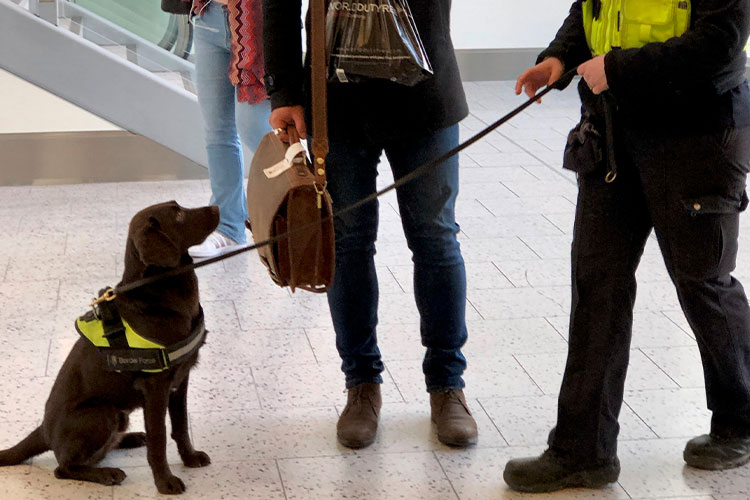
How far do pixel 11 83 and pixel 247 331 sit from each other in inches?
100

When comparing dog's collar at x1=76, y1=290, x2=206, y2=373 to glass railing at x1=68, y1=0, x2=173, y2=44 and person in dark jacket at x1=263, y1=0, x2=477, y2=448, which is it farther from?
glass railing at x1=68, y1=0, x2=173, y2=44

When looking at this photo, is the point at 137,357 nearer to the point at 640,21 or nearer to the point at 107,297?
the point at 107,297

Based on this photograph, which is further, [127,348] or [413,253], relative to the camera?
[413,253]

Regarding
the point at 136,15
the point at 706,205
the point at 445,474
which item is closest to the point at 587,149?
the point at 706,205

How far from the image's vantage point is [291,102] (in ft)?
7.30

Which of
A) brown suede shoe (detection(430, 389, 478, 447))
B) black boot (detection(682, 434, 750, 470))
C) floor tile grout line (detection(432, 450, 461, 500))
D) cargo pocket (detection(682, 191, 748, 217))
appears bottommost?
floor tile grout line (detection(432, 450, 461, 500))

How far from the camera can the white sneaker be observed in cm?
383

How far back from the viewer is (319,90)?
2055 mm

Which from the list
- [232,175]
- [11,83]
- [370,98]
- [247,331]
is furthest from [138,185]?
[370,98]

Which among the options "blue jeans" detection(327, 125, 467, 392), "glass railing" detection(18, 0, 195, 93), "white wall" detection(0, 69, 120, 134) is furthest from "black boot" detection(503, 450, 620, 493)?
"white wall" detection(0, 69, 120, 134)

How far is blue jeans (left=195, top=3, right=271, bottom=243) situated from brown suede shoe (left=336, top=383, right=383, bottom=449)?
5.22 feet

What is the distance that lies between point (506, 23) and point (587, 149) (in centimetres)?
618

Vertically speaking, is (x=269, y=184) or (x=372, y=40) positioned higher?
(x=372, y=40)

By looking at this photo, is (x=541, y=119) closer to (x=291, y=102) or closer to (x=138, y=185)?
(x=138, y=185)
